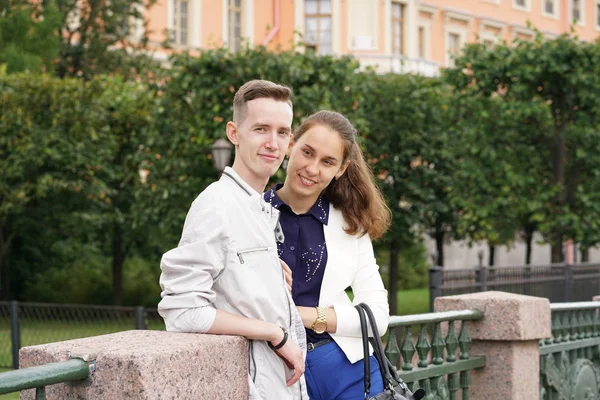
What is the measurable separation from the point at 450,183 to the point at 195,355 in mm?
22400

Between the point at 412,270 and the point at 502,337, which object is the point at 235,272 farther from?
the point at 412,270

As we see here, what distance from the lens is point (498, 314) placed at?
6.55 meters

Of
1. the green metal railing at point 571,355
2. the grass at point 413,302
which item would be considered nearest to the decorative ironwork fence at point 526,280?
the green metal railing at point 571,355

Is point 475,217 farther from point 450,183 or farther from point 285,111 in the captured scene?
point 285,111

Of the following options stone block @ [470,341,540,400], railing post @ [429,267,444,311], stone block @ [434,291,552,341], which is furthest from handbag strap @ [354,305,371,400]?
railing post @ [429,267,444,311]

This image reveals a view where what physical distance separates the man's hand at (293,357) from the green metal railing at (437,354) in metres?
1.68

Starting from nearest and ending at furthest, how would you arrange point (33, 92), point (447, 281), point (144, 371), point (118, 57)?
point (144, 371) < point (447, 281) < point (33, 92) < point (118, 57)

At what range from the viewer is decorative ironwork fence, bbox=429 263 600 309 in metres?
14.5

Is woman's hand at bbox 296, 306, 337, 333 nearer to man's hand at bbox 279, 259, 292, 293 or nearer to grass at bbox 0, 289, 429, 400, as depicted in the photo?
man's hand at bbox 279, 259, 292, 293

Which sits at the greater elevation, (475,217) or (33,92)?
(33,92)

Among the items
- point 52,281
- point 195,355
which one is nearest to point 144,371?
point 195,355

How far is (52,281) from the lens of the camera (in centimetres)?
2930

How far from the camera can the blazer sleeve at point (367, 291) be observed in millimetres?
4086

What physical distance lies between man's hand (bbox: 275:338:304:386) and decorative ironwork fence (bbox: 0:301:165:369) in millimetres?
11802
